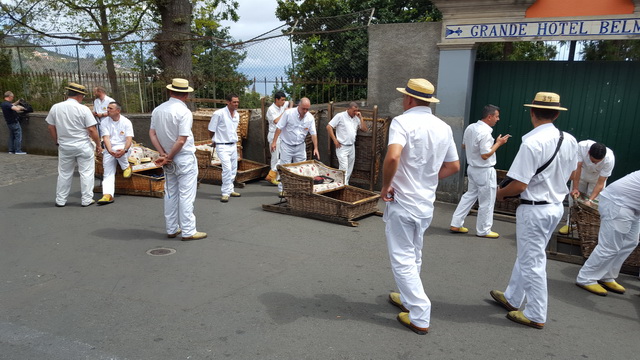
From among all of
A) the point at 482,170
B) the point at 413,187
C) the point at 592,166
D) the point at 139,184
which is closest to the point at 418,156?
the point at 413,187

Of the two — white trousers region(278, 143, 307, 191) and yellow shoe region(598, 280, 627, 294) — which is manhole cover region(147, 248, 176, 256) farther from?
yellow shoe region(598, 280, 627, 294)

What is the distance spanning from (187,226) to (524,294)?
410 centimetres

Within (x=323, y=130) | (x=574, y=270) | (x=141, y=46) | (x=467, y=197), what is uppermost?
(x=141, y=46)

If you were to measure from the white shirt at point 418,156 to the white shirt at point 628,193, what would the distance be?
88.1 inches

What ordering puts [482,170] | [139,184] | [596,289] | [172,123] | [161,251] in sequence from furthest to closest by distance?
1. [139,184]
2. [482,170]
3. [172,123]
4. [161,251]
5. [596,289]

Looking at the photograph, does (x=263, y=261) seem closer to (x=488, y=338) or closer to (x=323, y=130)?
(x=488, y=338)

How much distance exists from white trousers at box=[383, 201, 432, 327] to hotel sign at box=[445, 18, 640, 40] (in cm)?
494

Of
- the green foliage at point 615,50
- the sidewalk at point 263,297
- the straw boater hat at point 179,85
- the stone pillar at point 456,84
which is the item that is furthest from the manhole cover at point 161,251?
the green foliage at point 615,50

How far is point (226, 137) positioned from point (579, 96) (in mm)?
6107

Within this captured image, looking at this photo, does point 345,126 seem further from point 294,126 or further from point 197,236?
point 197,236

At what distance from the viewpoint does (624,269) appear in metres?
5.59

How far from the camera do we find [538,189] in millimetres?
4047

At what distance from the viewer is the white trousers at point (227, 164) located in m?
8.59

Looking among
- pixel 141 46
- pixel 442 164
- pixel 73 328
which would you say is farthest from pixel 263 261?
pixel 141 46
